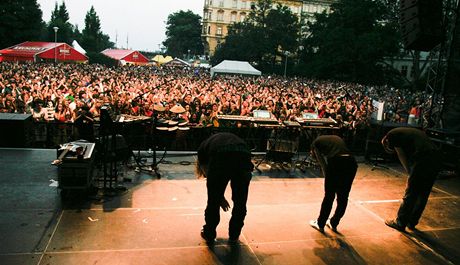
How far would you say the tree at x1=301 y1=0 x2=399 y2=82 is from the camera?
127ft

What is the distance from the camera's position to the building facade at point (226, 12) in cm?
9744

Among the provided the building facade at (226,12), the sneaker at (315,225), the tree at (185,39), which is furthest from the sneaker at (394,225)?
the tree at (185,39)

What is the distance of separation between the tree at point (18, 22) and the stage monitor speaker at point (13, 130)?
5471 cm

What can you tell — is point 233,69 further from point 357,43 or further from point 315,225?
point 315,225

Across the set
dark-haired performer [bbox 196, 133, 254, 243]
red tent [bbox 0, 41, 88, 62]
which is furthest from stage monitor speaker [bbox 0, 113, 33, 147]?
red tent [bbox 0, 41, 88, 62]

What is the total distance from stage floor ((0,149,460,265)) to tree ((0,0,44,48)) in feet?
188

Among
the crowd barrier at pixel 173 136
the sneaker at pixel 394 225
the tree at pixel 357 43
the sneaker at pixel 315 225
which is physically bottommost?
the sneaker at pixel 315 225

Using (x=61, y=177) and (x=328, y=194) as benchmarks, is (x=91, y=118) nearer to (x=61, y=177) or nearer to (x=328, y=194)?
(x=61, y=177)

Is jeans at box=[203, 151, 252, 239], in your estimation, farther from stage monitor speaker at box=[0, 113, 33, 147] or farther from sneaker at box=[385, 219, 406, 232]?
stage monitor speaker at box=[0, 113, 33, 147]

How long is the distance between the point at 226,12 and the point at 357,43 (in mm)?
63524

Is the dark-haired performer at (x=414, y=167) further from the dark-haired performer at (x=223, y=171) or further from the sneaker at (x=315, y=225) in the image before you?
the dark-haired performer at (x=223, y=171)

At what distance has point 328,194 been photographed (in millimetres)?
4848

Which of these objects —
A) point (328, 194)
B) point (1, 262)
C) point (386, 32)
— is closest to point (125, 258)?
point (1, 262)

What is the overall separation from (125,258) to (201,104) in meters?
9.21
